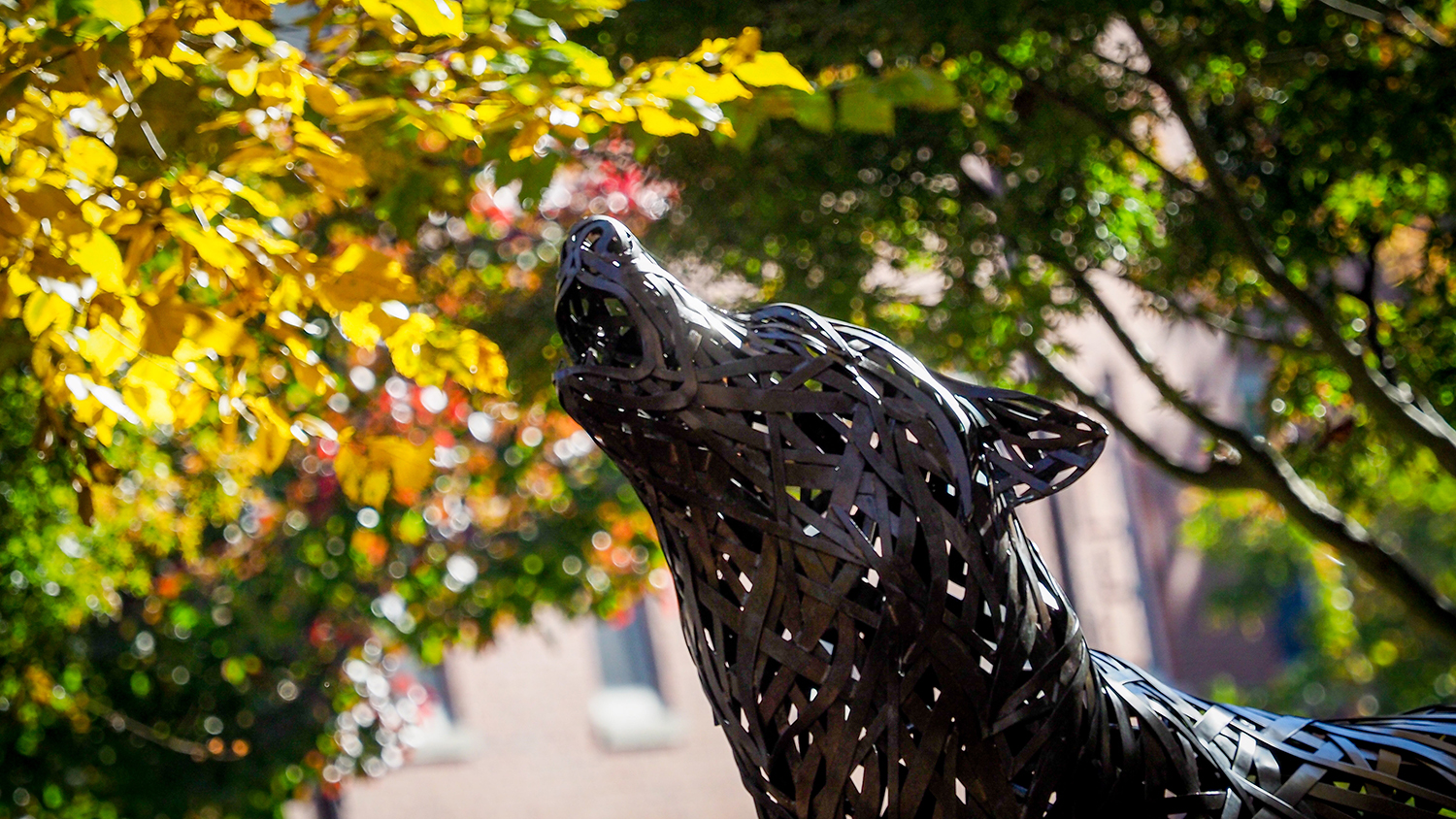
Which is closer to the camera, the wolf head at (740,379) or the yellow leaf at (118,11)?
the wolf head at (740,379)

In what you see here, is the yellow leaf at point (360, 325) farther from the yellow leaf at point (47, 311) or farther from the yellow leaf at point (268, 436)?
the yellow leaf at point (47, 311)

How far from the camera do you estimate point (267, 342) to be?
8.88 ft

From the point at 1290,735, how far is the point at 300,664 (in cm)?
411

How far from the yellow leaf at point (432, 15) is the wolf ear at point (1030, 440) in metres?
0.65

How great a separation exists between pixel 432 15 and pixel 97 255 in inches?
16.6

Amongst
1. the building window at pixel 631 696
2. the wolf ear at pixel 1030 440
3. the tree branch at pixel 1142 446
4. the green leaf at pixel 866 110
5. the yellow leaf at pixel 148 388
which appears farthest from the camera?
the building window at pixel 631 696

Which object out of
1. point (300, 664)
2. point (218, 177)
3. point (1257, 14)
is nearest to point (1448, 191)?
→ point (1257, 14)

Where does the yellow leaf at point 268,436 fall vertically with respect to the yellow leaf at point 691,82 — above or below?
below

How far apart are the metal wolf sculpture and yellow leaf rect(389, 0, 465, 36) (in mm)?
332

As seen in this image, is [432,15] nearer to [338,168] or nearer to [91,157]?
[338,168]

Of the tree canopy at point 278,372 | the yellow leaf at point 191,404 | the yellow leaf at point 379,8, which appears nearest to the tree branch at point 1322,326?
the tree canopy at point 278,372

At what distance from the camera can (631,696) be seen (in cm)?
1248

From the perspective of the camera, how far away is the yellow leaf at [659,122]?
5.66ft

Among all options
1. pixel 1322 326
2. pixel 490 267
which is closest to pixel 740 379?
pixel 1322 326
